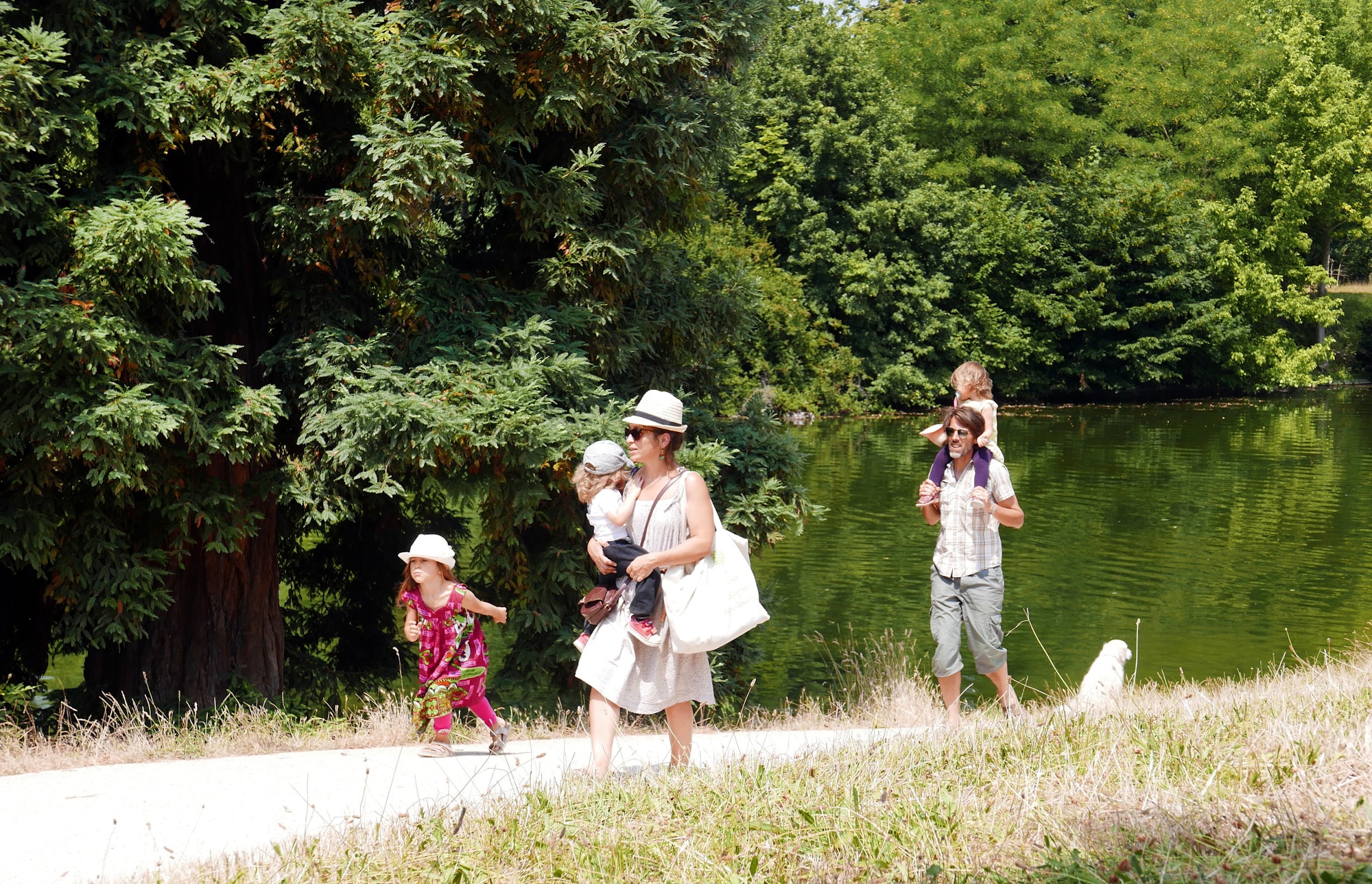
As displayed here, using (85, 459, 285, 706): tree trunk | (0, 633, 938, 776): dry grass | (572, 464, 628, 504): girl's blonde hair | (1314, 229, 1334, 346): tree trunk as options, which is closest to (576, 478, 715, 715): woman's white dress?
(572, 464, 628, 504): girl's blonde hair

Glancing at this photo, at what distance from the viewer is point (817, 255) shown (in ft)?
135

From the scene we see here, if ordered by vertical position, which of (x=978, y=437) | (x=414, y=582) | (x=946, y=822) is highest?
(x=978, y=437)

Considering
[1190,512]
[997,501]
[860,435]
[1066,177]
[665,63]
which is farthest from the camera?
[1066,177]

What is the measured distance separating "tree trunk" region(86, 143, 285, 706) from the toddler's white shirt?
5389 mm

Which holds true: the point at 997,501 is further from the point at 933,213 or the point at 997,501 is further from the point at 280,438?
the point at 933,213

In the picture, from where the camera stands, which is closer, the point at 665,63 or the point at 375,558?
the point at 665,63

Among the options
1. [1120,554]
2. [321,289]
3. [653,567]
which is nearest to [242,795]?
[653,567]

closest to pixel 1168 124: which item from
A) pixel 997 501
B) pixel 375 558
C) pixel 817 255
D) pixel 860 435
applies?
pixel 817 255

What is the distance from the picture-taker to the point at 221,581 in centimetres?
1084

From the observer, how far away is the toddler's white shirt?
18.5 ft

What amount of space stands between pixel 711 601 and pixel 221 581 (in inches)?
266

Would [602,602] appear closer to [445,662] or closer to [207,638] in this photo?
[445,662]

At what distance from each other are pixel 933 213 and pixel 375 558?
32.7 m

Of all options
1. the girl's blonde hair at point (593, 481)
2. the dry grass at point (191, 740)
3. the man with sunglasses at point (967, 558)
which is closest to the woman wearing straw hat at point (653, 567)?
the girl's blonde hair at point (593, 481)
